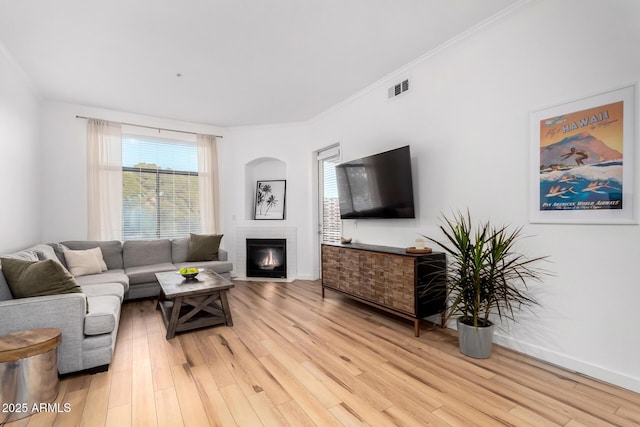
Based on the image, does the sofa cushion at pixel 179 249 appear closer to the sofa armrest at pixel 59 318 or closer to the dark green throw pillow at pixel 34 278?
the dark green throw pillow at pixel 34 278

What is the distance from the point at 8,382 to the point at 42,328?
0.40 metres

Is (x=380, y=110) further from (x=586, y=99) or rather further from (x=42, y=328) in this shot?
(x=42, y=328)

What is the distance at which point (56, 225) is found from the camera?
174 inches

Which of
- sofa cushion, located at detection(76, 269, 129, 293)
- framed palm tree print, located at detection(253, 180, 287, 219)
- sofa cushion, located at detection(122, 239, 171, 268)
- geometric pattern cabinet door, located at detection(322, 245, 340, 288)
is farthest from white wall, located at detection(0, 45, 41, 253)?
geometric pattern cabinet door, located at detection(322, 245, 340, 288)

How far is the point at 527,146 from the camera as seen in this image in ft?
8.12

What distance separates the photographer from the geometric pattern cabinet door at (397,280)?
113 inches

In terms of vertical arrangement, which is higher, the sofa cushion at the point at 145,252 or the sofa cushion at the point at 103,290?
the sofa cushion at the point at 145,252

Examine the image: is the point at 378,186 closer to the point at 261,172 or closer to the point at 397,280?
the point at 397,280

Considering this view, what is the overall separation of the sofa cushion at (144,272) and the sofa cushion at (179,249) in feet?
1.40

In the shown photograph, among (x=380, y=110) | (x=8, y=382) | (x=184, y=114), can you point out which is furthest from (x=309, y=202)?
(x=8, y=382)

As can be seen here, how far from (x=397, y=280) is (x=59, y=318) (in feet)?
9.32

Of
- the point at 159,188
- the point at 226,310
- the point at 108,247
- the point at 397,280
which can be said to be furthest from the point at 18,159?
the point at 397,280

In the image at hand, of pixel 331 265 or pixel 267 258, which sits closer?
pixel 331 265

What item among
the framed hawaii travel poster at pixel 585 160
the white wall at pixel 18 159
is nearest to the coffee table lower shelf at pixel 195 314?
the white wall at pixel 18 159
